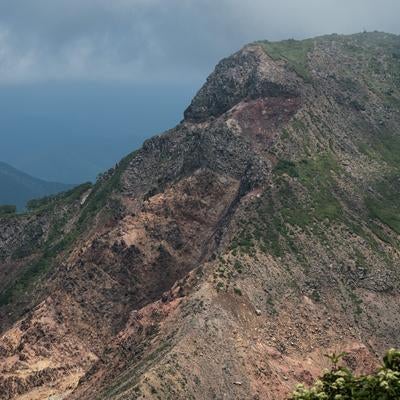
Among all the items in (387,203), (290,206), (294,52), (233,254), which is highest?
(294,52)

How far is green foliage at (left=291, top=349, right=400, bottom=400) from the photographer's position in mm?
24550

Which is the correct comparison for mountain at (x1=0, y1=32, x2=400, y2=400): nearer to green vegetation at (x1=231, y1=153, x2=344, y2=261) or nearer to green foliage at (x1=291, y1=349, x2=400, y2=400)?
green vegetation at (x1=231, y1=153, x2=344, y2=261)

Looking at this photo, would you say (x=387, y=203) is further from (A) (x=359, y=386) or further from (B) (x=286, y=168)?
(A) (x=359, y=386)

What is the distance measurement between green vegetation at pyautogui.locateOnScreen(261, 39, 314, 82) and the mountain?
1.66ft

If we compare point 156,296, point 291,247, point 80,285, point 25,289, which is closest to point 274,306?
point 291,247

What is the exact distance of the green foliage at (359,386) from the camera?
24.5 metres

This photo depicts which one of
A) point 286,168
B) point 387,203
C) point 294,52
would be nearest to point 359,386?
point 286,168

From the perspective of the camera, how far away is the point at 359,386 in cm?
2539

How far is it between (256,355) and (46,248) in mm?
57774

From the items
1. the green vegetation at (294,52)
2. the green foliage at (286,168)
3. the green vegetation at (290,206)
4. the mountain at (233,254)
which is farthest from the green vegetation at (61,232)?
the green vegetation at (290,206)

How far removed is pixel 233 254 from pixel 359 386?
43.4 meters

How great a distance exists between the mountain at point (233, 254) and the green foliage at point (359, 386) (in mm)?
27920

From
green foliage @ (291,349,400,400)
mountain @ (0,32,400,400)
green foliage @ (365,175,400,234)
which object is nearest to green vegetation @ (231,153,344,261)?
mountain @ (0,32,400,400)

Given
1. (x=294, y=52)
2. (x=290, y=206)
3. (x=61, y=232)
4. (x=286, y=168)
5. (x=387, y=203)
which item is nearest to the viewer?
(x=290, y=206)
